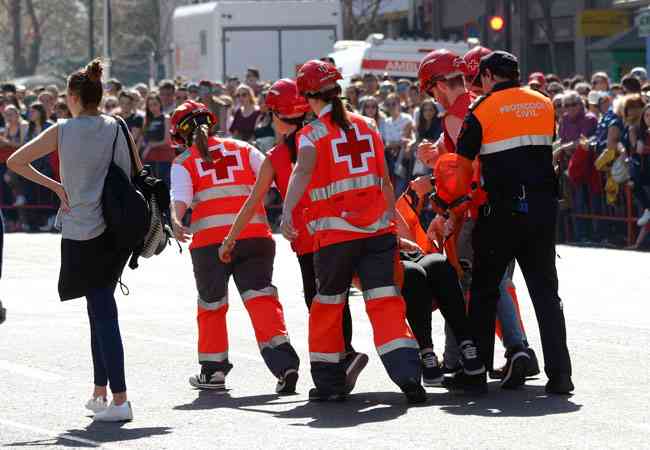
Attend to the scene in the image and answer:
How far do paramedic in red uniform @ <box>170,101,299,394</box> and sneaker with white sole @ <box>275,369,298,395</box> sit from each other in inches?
10.3

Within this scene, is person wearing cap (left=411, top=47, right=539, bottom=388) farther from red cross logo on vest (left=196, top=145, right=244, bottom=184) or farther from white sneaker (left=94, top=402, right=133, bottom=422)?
white sneaker (left=94, top=402, right=133, bottom=422)

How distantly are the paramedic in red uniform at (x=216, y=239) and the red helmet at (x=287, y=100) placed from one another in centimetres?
52

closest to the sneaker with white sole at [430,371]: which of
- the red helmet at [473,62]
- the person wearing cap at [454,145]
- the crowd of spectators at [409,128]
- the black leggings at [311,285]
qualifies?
the person wearing cap at [454,145]

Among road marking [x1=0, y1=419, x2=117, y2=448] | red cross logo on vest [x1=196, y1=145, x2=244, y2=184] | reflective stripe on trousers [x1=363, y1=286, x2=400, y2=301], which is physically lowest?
road marking [x1=0, y1=419, x2=117, y2=448]

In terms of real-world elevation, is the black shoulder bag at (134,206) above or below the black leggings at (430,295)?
above

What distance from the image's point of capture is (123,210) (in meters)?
8.61

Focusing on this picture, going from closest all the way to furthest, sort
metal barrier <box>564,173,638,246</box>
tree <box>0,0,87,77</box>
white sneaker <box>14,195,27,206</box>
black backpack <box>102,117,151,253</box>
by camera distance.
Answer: black backpack <box>102,117,151,253</box> < metal barrier <box>564,173,638,246</box> < white sneaker <box>14,195,27,206</box> < tree <box>0,0,87,77</box>

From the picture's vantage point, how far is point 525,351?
9750 millimetres

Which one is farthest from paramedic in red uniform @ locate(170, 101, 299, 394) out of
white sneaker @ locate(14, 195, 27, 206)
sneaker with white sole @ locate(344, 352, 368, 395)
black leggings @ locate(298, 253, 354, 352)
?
white sneaker @ locate(14, 195, 27, 206)

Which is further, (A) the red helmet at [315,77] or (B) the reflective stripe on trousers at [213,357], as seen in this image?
(B) the reflective stripe on trousers at [213,357]

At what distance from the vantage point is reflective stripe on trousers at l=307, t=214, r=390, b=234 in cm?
913

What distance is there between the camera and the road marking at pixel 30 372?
10.2m

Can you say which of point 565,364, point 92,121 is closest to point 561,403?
point 565,364

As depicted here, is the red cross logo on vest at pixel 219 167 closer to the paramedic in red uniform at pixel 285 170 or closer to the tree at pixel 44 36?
the paramedic in red uniform at pixel 285 170
